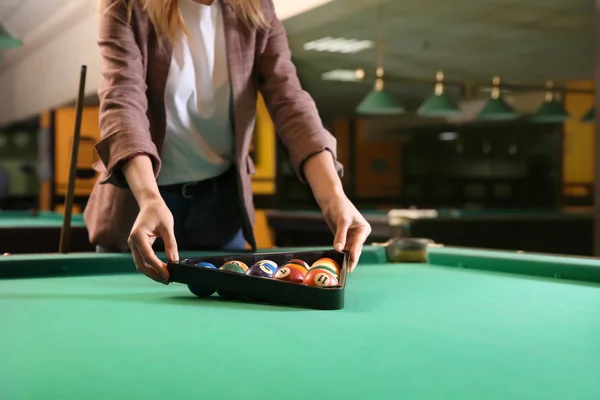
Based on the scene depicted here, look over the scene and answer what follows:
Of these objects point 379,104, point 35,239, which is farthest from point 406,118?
point 35,239

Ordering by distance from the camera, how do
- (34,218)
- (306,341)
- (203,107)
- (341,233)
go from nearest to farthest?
1. (306,341)
2. (341,233)
3. (203,107)
4. (34,218)

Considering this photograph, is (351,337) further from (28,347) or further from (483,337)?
Result: (28,347)

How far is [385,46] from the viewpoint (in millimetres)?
7754

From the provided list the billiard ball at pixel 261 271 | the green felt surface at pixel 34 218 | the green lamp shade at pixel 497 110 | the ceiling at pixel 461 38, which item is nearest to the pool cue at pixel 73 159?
the billiard ball at pixel 261 271

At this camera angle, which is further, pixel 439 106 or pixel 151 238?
pixel 439 106

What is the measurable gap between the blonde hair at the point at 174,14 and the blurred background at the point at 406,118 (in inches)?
13.6

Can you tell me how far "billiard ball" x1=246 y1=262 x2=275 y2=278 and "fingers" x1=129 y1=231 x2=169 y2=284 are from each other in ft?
0.50

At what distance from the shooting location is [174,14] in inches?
68.9

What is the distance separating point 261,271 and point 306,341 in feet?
1.31

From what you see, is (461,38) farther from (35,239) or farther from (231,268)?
(231,268)

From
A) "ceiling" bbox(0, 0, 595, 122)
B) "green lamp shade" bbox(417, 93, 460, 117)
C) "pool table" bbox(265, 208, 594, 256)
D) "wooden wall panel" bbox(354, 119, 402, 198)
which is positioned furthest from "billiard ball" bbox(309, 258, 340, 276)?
"wooden wall panel" bbox(354, 119, 402, 198)

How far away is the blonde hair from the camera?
1.71 meters

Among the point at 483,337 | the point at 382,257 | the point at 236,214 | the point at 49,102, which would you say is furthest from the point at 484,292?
the point at 49,102

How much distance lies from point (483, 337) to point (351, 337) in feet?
Result: 0.58
